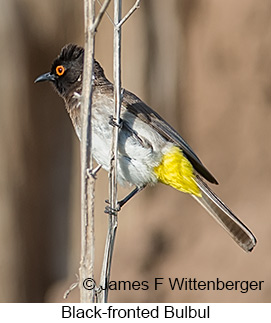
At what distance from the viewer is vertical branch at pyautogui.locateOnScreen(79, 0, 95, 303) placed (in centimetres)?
244

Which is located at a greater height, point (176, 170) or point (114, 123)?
point (176, 170)

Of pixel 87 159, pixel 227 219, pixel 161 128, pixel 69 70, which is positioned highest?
pixel 69 70

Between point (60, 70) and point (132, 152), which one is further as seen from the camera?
point (60, 70)

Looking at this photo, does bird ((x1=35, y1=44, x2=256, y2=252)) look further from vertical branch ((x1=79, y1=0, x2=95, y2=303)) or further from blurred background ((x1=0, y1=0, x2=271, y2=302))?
blurred background ((x1=0, y1=0, x2=271, y2=302))

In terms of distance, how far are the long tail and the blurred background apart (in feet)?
4.78

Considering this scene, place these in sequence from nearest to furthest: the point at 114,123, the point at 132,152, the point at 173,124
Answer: the point at 114,123
the point at 132,152
the point at 173,124

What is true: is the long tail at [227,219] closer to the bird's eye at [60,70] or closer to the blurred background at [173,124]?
the bird's eye at [60,70]

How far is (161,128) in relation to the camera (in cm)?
335

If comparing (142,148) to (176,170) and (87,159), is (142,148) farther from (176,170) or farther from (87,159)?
(87,159)

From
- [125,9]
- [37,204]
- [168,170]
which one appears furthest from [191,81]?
[168,170]

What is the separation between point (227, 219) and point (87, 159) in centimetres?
107

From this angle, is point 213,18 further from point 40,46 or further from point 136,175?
point 136,175

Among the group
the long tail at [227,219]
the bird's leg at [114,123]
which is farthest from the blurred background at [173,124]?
the bird's leg at [114,123]

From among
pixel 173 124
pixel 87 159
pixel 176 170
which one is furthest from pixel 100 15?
pixel 173 124
